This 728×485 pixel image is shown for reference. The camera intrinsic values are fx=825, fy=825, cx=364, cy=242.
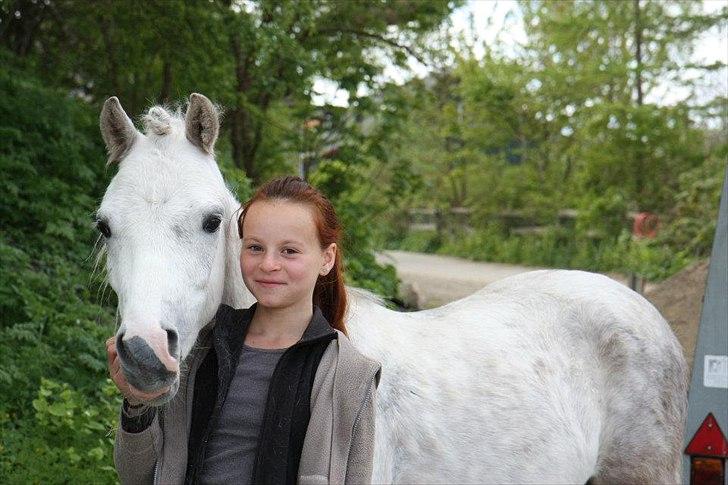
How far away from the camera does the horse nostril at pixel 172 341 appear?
1993 mm

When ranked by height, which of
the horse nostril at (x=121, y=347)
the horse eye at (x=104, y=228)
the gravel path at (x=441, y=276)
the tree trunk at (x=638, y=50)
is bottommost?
the gravel path at (x=441, y=276)

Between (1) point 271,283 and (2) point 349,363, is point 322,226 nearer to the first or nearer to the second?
(1) point 271,283

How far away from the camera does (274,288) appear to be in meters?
2.11

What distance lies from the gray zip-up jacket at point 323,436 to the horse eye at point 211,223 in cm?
49

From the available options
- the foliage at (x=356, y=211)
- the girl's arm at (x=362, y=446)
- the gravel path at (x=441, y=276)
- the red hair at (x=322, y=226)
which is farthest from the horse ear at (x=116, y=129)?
the gravel path at (x=441, y=276)

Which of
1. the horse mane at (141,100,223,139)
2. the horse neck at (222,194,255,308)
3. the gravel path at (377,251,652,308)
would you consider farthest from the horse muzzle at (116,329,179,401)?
the gravel path at (377,251,652,308)

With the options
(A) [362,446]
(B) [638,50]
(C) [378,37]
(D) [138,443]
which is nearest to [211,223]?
(D) [138,443]

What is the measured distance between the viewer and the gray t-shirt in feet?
6.57

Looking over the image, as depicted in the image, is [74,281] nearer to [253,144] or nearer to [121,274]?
[253,144]

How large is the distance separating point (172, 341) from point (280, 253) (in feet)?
1.13

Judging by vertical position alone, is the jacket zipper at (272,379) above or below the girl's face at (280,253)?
below

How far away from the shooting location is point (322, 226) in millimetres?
2164

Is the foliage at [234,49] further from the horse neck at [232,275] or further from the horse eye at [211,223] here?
the horse eye at [211,223]

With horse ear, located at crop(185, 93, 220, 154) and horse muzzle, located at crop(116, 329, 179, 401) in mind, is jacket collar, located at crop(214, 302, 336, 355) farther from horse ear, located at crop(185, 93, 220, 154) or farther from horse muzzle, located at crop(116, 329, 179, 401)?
horse ear, located at crop(185, 93, 220, 154)
